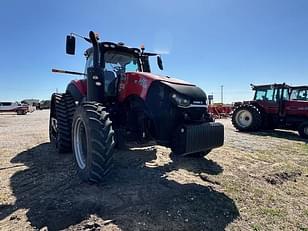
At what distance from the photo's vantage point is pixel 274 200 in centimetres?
384

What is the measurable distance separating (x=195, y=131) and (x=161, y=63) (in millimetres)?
2857

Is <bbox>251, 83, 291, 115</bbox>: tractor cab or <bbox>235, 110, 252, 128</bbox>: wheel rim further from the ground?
<bbox>251, 83, 291, 115</bbox>: tractor cab

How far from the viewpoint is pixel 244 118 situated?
1341 cm

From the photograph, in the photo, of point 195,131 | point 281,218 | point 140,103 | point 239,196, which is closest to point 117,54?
point 140,103

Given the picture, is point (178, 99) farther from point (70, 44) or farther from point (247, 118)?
point (247, 118)

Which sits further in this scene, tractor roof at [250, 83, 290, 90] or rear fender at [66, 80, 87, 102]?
tractor roof at [250, 83, 290, 90]

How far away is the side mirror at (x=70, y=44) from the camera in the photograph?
17.6 ft

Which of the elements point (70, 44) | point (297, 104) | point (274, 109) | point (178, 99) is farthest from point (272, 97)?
point (70, 44)

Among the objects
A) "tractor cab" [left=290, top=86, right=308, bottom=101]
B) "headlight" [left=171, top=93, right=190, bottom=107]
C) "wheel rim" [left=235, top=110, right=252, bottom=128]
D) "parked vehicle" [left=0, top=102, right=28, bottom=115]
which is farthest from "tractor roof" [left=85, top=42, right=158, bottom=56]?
"parked vehicle" [left=0, top=102, right=28, bottom=115]

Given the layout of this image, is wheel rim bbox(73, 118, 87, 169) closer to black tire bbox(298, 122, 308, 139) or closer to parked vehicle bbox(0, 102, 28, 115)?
black tire bbox(298, 122, 308, 139)

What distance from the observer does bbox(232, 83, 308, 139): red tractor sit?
11.8m

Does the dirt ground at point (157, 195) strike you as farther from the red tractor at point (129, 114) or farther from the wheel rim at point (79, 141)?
the red tractor at point (129, 114)

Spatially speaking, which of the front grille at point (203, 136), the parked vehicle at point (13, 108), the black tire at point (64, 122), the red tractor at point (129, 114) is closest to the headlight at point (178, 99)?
the red tractor at point (129, 114)

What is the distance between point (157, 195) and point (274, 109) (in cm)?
1033
